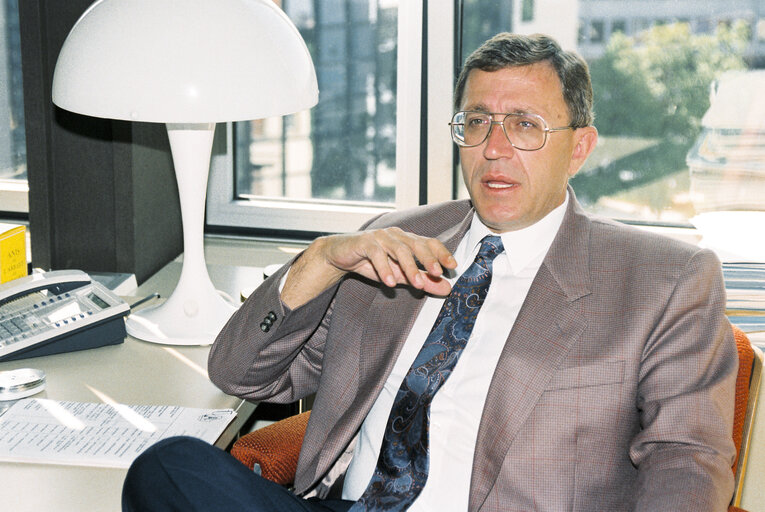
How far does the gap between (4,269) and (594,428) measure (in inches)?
54.1

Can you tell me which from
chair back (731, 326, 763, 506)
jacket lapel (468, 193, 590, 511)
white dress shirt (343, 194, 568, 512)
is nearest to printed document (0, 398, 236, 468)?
white dress shirt (343, 194, 568, 512)

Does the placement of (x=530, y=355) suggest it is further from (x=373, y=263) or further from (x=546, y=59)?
(x=546, y=59)

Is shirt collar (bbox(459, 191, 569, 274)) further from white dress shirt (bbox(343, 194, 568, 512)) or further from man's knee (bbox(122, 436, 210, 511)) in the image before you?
man's knee (bbox(122, 436, 210, 511))

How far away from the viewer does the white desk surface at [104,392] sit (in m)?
1.30

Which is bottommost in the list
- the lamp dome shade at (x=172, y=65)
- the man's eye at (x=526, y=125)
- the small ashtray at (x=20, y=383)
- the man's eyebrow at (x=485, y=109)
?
the small ashtray at (x=20, y=383)

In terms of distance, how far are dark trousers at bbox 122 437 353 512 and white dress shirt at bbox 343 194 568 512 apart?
25 cm

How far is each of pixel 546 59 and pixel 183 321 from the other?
35.6 inches

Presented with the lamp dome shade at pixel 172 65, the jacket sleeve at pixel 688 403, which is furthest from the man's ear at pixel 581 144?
the lamp dome shade at pixel 172 65

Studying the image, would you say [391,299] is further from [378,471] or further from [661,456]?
[661,456]

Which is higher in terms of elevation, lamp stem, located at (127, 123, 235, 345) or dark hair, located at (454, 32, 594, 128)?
dark hair, located at (454, 32, 594, 128)

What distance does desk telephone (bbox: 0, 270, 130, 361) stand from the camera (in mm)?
1750

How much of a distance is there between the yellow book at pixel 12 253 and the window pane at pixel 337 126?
86 cm

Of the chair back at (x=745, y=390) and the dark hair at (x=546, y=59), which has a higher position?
the dark hair at (x=546, y=59)

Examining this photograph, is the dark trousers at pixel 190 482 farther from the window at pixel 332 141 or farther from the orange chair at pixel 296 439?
the window at pixel 332 141
